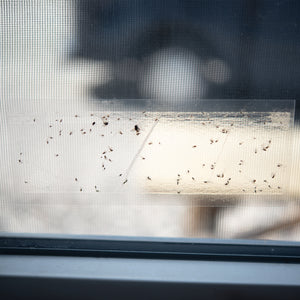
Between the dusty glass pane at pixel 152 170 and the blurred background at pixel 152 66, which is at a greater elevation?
the blurred background at pixel 152 66

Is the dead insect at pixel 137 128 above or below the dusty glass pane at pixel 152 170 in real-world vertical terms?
above

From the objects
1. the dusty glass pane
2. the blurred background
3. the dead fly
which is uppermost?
the blurred background

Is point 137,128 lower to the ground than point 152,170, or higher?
higher

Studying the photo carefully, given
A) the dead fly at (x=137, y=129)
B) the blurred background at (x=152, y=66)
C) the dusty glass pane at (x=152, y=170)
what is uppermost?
the blurred background at (x=152, y=66)

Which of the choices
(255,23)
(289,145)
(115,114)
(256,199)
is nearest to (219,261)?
(256,199)

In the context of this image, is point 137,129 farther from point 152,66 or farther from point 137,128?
point 152,66

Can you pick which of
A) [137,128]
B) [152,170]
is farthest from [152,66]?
[152,170]

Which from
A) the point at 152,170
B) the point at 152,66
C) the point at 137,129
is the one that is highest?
the point at 152,66

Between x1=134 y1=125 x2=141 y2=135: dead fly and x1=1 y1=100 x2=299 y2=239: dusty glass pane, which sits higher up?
x1=134 y1=125 x2=141 y2=135: dead fly

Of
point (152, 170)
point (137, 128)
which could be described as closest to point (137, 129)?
point (137, 128)

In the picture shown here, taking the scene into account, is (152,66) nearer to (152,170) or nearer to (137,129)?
(137,129)
